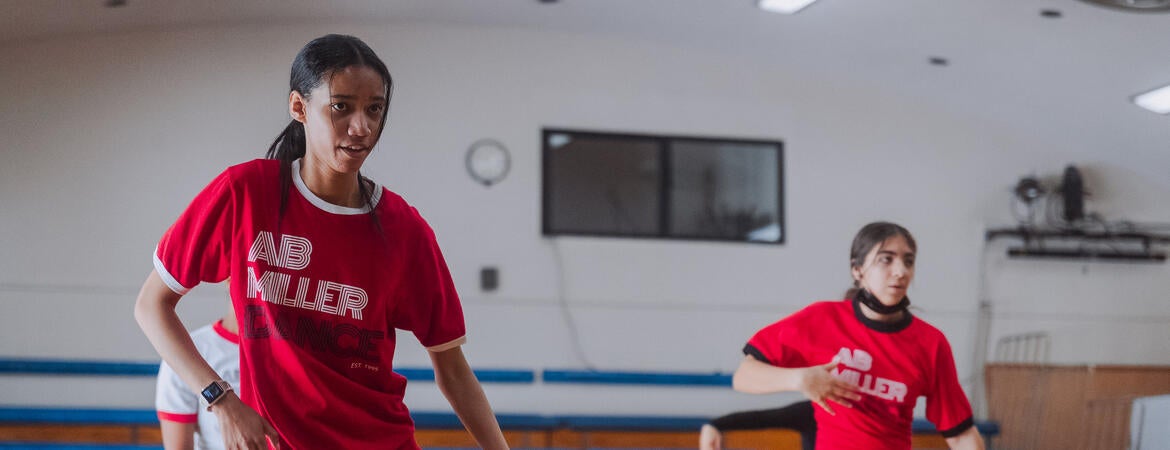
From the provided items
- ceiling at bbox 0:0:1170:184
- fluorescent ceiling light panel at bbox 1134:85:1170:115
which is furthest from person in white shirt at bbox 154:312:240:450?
fluorescent ceiling light panel at bbox 1134:85:1170:115

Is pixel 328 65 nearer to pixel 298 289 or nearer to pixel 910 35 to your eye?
pixel 298 289

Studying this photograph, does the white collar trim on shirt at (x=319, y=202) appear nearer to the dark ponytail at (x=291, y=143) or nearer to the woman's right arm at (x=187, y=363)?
the dark ponytail at (x=291, y=143)

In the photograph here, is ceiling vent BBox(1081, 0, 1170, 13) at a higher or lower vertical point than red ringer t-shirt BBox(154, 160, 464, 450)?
higher

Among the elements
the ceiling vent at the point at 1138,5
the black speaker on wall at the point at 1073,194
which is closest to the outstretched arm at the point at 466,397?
the ceiling vent at the point at 1138,5

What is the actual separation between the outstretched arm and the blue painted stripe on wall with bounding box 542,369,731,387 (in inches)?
213

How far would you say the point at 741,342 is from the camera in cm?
812

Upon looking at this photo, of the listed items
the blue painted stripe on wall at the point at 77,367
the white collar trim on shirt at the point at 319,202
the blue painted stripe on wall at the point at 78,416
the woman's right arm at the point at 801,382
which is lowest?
the blue painted stripe on wall at the point at 78,416

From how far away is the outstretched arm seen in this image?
1902 mm

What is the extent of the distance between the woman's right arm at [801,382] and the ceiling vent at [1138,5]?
3641 mm

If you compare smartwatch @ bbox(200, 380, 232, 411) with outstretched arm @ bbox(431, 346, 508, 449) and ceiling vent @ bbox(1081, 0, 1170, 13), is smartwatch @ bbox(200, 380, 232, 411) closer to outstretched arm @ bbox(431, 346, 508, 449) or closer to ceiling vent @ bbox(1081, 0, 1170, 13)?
outstretched arm @ bbox(431, 346, 508, 449)

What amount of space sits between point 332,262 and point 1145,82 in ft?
22.4

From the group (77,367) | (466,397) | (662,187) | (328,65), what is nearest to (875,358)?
(466,397)

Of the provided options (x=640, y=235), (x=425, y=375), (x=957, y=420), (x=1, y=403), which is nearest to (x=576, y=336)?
(x=640, y=235)

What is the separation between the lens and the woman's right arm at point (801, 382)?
115 inches
